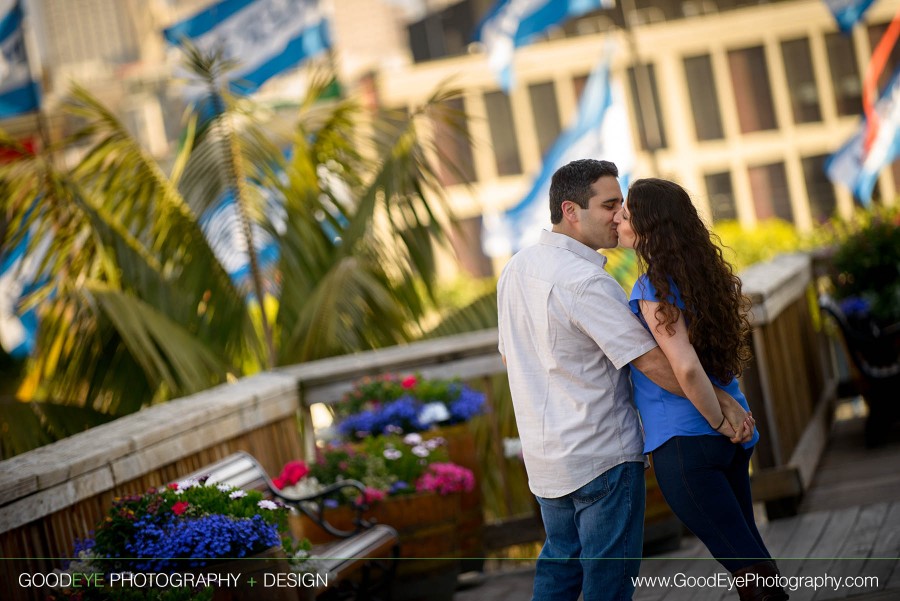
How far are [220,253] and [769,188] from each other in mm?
34233

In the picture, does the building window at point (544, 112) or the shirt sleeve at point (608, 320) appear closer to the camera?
the shirt sleeve at point (608, 320)

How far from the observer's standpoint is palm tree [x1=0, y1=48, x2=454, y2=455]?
801 centimetres

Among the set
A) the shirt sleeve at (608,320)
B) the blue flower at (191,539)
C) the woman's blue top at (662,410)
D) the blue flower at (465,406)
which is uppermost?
the shirt sleeve at (608,320)

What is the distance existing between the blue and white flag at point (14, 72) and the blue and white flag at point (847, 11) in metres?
10.0

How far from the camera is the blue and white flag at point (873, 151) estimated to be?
18.5 metres

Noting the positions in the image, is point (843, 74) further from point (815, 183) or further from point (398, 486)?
point (398, 486)

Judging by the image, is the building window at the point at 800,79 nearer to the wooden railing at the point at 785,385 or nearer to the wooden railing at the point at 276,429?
the wooden railing at the point at 785,385

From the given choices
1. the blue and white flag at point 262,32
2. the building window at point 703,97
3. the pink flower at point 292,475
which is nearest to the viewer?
the pink flower at point 292,475

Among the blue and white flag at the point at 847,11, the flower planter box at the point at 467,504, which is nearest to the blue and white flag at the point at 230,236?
the flower planter box at the point at 467,504

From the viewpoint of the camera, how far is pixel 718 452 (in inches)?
141

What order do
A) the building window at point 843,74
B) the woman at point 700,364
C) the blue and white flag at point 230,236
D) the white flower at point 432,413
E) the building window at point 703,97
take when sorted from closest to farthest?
1. the woman at point 700,364
2. the white flower at point 432,413
3. the blue and white flag at point 230,236
4. the building window at point 843,74
5. the building window at point 703,97

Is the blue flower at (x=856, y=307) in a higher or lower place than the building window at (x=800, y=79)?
lower

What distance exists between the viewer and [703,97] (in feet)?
133

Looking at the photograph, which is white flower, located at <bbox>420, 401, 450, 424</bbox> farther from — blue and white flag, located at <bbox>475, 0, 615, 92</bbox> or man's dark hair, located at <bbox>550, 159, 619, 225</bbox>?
blue and white flag, located at <bbox>475, 0, 615, 92</bbox>
